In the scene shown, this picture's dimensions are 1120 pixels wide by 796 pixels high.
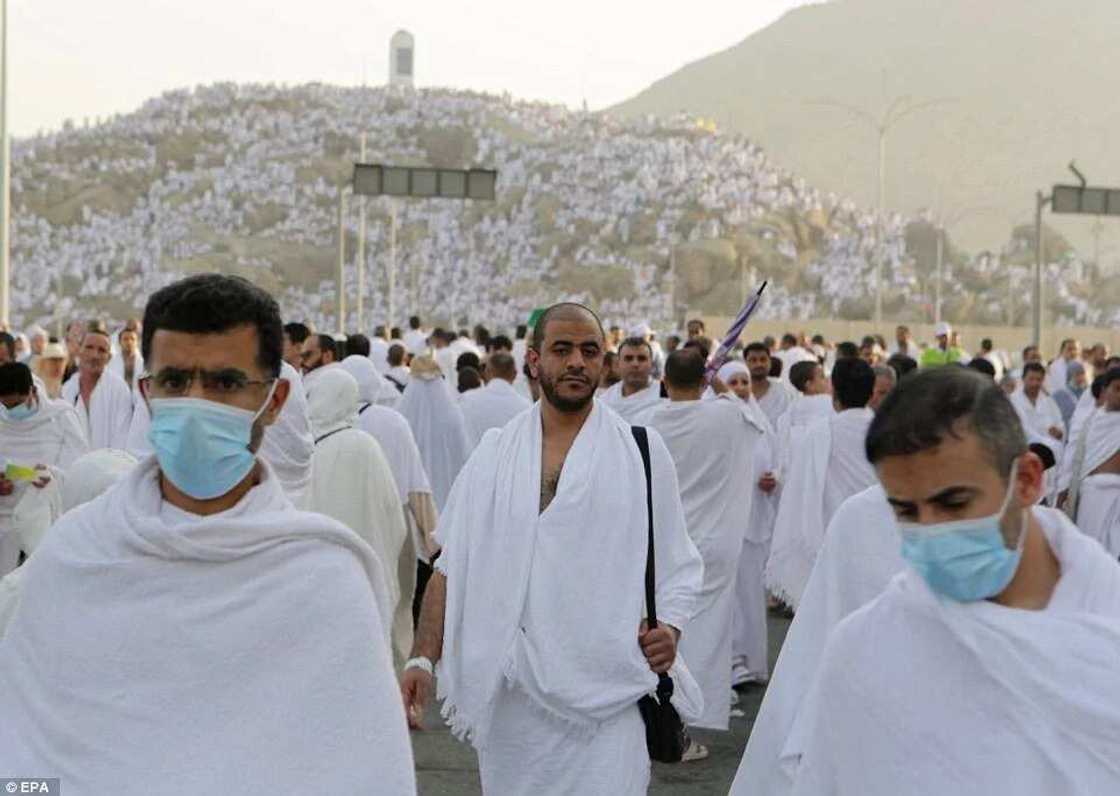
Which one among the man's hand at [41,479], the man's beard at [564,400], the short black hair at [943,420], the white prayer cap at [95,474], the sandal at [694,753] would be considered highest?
the short black hair at [943,420]

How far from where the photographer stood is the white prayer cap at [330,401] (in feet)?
31.5

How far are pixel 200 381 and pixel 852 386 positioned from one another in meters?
6.28

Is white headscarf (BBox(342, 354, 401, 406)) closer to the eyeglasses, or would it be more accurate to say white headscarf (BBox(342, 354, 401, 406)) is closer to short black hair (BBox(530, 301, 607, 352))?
short black hair (BBox(530, 301, 607, 352))

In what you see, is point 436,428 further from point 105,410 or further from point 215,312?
point 215,312

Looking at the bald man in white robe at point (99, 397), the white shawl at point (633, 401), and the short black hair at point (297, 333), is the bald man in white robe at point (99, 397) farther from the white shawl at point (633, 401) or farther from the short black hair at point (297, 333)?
the white shawl at point (633, 401)

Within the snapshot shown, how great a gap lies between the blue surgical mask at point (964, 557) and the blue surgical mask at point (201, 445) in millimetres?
1145

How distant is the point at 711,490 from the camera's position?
10.1 m

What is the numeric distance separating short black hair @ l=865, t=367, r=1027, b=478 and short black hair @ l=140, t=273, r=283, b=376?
1102 mm

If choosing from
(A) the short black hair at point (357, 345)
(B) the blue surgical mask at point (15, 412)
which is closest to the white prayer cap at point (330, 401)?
(B) the blue surgical mask at point (15, 412)

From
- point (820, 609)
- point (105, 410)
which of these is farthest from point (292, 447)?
point (105, 410)

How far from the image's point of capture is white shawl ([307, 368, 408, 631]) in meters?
9.44

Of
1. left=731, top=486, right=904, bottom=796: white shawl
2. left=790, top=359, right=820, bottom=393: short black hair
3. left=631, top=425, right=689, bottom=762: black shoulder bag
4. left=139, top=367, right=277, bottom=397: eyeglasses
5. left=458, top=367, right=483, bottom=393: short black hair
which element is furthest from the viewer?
left=458, top=367, right=483, bottom=393: short black hair

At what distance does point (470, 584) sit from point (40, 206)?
13132 cm

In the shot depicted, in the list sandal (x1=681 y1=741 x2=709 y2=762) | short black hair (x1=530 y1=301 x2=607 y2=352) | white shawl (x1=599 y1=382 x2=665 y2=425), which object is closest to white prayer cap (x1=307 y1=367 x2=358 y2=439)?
white shawl (x1=599 y1=382 x2=665 y2=425)
